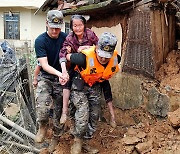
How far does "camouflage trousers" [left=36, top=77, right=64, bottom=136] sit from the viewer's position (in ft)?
17.3

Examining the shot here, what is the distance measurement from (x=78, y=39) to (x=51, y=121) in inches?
63.4

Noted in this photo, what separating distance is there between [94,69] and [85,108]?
1.78 ft

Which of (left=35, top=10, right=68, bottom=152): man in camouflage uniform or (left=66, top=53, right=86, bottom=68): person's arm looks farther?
(left=35, top=10, right=68, bottom=152): man in camouflage uniform

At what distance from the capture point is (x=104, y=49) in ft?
15.2

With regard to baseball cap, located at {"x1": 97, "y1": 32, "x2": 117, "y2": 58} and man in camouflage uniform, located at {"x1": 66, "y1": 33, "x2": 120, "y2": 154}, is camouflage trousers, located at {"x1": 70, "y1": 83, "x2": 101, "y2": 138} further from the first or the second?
baseball cap, located at {"x1": 97, "y1": 32, "x2": 117, "y2": 58}

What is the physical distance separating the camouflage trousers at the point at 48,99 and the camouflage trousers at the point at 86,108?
0.39 metres

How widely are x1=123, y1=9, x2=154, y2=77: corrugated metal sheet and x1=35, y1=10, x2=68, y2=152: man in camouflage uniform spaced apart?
1.26 meters

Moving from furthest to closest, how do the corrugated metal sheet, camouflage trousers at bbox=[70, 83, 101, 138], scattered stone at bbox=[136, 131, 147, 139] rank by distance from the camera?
the corrugated metal sheet
scattered stone at bbox=[136, 131, 147, 139]
camouflage trousers at bbox=[70, 83, 101, 138]

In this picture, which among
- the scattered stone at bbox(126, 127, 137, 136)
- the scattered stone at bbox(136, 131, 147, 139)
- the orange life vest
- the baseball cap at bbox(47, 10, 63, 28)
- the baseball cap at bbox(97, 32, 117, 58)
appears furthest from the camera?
the scattered stone at bbox(126, 127, 137, 136)

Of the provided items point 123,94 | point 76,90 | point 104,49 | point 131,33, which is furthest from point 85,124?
point 131,33

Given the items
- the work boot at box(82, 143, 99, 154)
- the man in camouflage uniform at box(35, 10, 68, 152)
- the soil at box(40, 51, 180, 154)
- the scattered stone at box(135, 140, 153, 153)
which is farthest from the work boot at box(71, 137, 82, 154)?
the scattered stone at box(135, 140, 153, 153)

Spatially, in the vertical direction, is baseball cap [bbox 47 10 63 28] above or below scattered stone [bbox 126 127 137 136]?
above

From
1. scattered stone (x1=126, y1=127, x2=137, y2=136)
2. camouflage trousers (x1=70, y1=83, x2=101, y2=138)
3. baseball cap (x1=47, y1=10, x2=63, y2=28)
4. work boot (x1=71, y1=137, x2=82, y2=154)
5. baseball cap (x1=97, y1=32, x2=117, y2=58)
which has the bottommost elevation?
work boot (x1=71, y1=137, x2=82, y2=154)

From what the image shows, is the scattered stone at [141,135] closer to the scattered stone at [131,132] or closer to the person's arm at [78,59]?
the scattered stone at [131,132]
